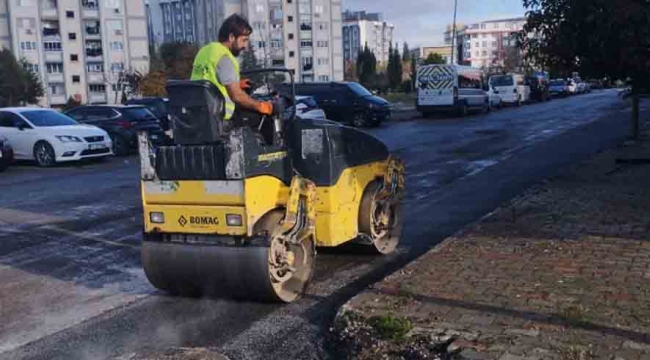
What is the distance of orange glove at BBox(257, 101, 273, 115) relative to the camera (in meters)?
5.96

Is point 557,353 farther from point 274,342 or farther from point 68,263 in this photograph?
point 68,263

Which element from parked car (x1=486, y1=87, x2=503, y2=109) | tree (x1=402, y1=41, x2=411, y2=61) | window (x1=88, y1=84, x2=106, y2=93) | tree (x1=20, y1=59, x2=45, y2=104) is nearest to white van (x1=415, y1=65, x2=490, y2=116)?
parked car (x1=486, y1=87, x2=503, y2=109)

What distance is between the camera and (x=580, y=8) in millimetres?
7598

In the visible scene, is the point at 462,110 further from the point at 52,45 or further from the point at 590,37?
the point at 52,45

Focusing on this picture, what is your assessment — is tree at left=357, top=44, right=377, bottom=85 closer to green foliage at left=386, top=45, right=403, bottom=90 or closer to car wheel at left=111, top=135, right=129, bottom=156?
green foliage at left=386, top=45, right=403, bottom=90

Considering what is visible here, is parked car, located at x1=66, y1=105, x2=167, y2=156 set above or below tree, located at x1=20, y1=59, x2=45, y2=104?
below

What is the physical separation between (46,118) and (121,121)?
273 cm

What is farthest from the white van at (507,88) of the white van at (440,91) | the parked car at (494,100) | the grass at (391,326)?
the grass at (391,326)

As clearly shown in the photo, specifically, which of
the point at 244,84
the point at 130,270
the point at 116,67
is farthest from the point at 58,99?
the point at 244,84

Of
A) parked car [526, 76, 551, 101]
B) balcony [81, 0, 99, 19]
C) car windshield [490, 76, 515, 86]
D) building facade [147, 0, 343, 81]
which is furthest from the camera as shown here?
building facade [147, 0, 343, 81]

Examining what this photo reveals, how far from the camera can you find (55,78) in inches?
3206

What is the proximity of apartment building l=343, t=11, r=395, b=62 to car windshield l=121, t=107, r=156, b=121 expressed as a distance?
430 ft

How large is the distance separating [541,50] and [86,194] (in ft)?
27.4

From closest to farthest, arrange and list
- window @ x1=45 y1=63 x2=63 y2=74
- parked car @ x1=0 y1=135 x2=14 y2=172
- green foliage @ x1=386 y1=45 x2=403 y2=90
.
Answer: parked car @ x1=0 y1=135 x2=14 y2=172 < window @ x1=45 y1=63 x2=63 y2=74 < green foliage @ x1=386 y1=45 x2=403 y2=90
